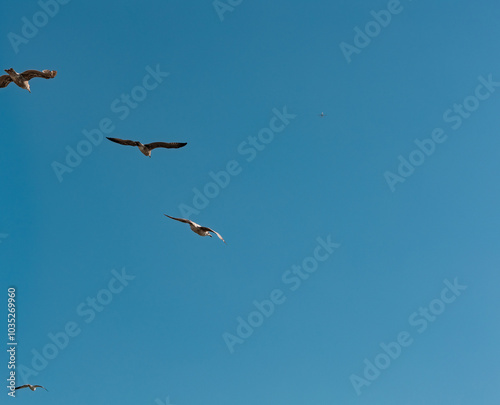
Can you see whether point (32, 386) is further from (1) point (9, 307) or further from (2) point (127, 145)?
(2) point (127, 145)

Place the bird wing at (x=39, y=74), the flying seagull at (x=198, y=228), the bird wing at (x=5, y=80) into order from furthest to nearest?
the flying seagull at (x=198, y=228) < the bird wing at (x=5, y=80) < the bird wing at (x=39, y=74)

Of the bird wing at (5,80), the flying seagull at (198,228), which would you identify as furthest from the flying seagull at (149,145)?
the bird wing at (5,80)

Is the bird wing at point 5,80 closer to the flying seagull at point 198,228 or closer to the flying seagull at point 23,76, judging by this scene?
the flying seagull at point 23,76

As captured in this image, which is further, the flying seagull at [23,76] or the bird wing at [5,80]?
the bird wing at [5,80]

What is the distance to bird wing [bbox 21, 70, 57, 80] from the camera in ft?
81.3

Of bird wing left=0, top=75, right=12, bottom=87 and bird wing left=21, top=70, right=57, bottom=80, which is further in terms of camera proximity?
bird wing left=0, top=75, right=12, bottom=87

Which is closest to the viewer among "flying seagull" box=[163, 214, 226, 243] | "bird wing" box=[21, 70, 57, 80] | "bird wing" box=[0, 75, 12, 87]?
"bird wing" box=[21, 70, 57, 80]

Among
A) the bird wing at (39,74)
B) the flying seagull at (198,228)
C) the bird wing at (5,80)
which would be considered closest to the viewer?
the bird wing at (39,74)

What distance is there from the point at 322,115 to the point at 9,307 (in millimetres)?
22280

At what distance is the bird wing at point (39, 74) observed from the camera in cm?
2478

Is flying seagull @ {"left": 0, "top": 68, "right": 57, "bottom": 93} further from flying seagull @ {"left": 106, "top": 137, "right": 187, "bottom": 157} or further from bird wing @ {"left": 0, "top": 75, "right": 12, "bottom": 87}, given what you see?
flying seagull @ {"left": 106, "top": 137, "right": 187, "bottom": 157}

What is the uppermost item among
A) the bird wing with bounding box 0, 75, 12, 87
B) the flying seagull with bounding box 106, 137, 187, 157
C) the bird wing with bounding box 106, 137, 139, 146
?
the flying seagull with bounding box 106, 137, 187, 157

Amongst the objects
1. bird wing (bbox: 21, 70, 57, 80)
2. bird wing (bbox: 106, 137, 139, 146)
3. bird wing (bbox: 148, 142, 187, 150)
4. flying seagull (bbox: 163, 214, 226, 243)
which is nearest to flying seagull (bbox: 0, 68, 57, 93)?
bird wing (bbox: 21, 70, 57, 80)

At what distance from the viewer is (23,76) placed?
25016 mm
